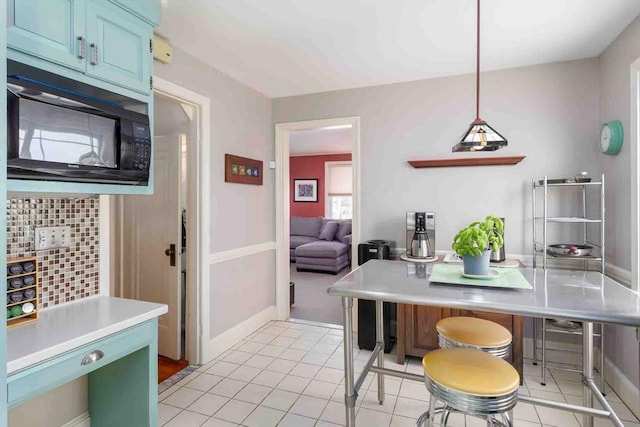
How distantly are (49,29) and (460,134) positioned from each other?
9.57 feet

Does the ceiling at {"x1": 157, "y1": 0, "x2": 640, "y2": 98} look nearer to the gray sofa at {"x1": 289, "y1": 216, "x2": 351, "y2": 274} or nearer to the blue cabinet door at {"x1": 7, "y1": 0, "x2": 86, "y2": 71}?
the blue cabinet door at {"x1": 7, "y1": 0, "x2": 86, "y2": 71}

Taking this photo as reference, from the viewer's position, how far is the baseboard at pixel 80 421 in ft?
5.99

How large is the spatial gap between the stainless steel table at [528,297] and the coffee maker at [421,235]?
852 mm

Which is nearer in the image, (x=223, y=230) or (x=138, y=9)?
(x=138, y=9)

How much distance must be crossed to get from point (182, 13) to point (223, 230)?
1.67m

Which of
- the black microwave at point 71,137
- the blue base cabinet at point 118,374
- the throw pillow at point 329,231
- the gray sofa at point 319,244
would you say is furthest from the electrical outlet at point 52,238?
the throw pillow at point 329,231

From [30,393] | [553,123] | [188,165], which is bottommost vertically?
[30,393]

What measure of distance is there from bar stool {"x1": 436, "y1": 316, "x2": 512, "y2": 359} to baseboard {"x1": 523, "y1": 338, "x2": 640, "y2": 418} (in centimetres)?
110

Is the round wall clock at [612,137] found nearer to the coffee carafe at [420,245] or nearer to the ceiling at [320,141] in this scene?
the coffee carafe at [420,245]

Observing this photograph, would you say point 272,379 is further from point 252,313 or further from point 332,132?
point 332,132

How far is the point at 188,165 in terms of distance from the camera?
113 inches

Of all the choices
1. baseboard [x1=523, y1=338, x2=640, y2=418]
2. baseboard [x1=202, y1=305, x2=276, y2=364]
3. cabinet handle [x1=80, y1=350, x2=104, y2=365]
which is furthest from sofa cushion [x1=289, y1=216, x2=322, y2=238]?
cabinet handle [x1=80, y1=350, x2=104, y2=365]

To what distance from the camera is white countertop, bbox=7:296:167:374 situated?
1222 millimetres

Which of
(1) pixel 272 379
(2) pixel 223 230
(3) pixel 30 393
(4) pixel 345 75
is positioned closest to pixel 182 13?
(4) pixel 345 75
